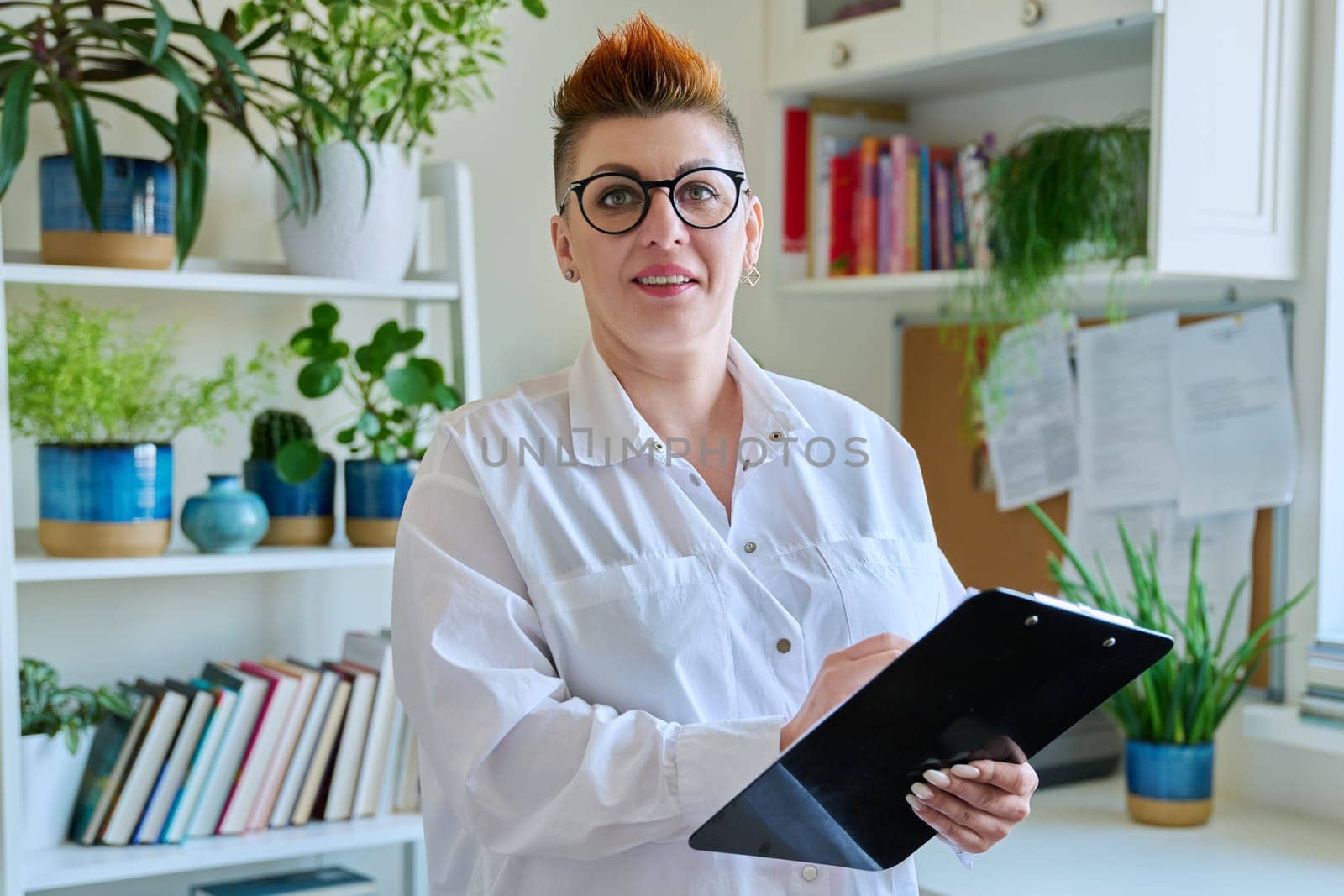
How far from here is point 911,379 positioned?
8.73ft

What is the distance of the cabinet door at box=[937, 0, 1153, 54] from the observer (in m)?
1.90

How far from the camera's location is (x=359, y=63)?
200 centimetres

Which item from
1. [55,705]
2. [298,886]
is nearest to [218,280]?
[55,705]

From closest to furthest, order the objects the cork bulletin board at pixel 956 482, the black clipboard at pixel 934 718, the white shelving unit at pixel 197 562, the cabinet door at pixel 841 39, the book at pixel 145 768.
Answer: the black clipboard at pixel 934 718 → the white shelving unit at pixel 197 562 → the book at pixel 145 768 → the cabinet door at pixel 841 39 → the cork bulletin board at pixel 956 482

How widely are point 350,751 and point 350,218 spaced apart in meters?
0.74

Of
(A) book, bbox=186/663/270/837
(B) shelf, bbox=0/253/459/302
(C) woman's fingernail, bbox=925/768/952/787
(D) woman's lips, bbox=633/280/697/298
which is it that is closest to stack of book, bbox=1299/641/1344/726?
(C) woman's fingernail, bbox=925/768/952/787

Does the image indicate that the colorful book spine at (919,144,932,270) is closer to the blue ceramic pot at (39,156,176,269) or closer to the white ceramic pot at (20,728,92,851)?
the blue ceramic pot at (39,156,176,269)

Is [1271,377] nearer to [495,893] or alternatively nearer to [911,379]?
[911,379]

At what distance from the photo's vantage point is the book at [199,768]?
1.83 meters

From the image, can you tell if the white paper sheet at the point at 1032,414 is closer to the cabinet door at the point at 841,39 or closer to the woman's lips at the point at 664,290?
the cabinet door at the point at 841,39

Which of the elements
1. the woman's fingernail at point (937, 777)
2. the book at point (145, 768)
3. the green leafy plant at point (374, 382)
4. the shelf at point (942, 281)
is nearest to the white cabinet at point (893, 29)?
the shelf at point (942, 281)

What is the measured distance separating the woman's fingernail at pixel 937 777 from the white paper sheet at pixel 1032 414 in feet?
4.53

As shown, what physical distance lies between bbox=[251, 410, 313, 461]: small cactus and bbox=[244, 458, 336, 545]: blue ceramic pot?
0.01 meters

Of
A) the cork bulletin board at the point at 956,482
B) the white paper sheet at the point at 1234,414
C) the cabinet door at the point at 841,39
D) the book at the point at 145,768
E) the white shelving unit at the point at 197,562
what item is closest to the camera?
the white shelving unit at the point at 197,562
